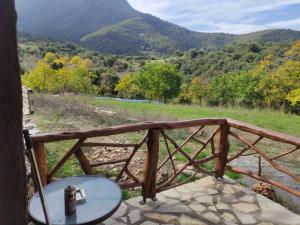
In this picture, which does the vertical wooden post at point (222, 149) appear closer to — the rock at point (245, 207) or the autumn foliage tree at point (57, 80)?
the rock at point (245, 207)

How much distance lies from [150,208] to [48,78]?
50.7ft

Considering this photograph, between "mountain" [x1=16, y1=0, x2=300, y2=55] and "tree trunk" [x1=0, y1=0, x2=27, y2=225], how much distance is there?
176 feet

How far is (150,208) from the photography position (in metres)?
3.68

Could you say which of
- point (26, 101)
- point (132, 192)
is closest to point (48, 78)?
point (132, 192)

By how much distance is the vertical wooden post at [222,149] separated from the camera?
425cm

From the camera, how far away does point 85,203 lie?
2424 millimetres

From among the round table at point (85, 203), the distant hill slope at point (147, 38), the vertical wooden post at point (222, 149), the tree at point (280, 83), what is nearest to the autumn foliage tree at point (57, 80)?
the tree at point (280, 83)

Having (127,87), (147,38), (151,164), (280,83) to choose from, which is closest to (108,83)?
(127,87)

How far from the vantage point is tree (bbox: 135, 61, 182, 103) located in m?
26.5

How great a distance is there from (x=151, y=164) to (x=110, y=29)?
68.9 m

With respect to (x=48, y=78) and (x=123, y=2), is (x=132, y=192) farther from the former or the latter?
(x=123, y=2)

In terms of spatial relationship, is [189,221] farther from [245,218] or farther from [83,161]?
[83,161]

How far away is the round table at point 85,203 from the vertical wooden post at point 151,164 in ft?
3.07

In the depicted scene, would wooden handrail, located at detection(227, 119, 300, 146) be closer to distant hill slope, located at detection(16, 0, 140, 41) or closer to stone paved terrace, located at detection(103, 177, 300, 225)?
stone paved terrace, located at detection(103, 177, 300, 225)
